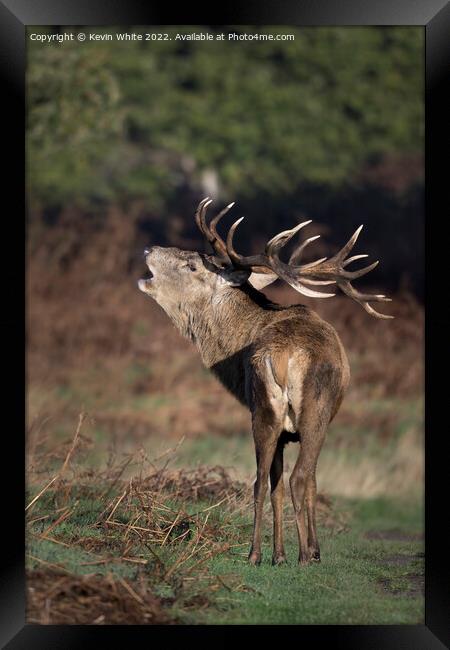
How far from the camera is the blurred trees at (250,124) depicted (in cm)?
2695

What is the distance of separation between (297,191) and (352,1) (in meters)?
19.0

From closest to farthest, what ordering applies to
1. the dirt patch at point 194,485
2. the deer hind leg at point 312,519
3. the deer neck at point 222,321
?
the deer hind leg at point 312,519
the deer neck at point 222,321
the dirt patch at point 194,485

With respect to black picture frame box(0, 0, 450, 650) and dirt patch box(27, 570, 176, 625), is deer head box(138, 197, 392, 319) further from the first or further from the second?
dirt patch box(27, 570, 176, 625)

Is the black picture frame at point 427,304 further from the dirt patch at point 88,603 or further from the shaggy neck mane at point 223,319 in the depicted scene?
the shaggy neck mane at point 223,319

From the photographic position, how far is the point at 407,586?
27.6ft

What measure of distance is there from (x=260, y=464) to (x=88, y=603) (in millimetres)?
1740

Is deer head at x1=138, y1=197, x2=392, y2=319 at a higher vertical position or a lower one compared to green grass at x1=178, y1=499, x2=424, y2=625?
higher

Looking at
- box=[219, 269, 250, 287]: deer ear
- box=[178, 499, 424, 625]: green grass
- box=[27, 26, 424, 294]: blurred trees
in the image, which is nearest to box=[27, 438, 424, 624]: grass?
box=[178, 499, 424, 625]: green grass

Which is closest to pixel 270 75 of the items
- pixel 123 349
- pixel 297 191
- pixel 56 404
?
pixel 297 191

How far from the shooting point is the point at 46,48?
18.2 meters

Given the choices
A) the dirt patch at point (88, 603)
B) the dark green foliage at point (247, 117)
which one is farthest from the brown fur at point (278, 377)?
the dark green foliage at point (247, 117)

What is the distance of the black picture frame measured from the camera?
713 centimetres

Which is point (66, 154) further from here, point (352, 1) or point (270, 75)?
point (352, 1)

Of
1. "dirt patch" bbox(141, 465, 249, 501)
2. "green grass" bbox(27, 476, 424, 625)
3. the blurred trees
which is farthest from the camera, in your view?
the blurred trees
